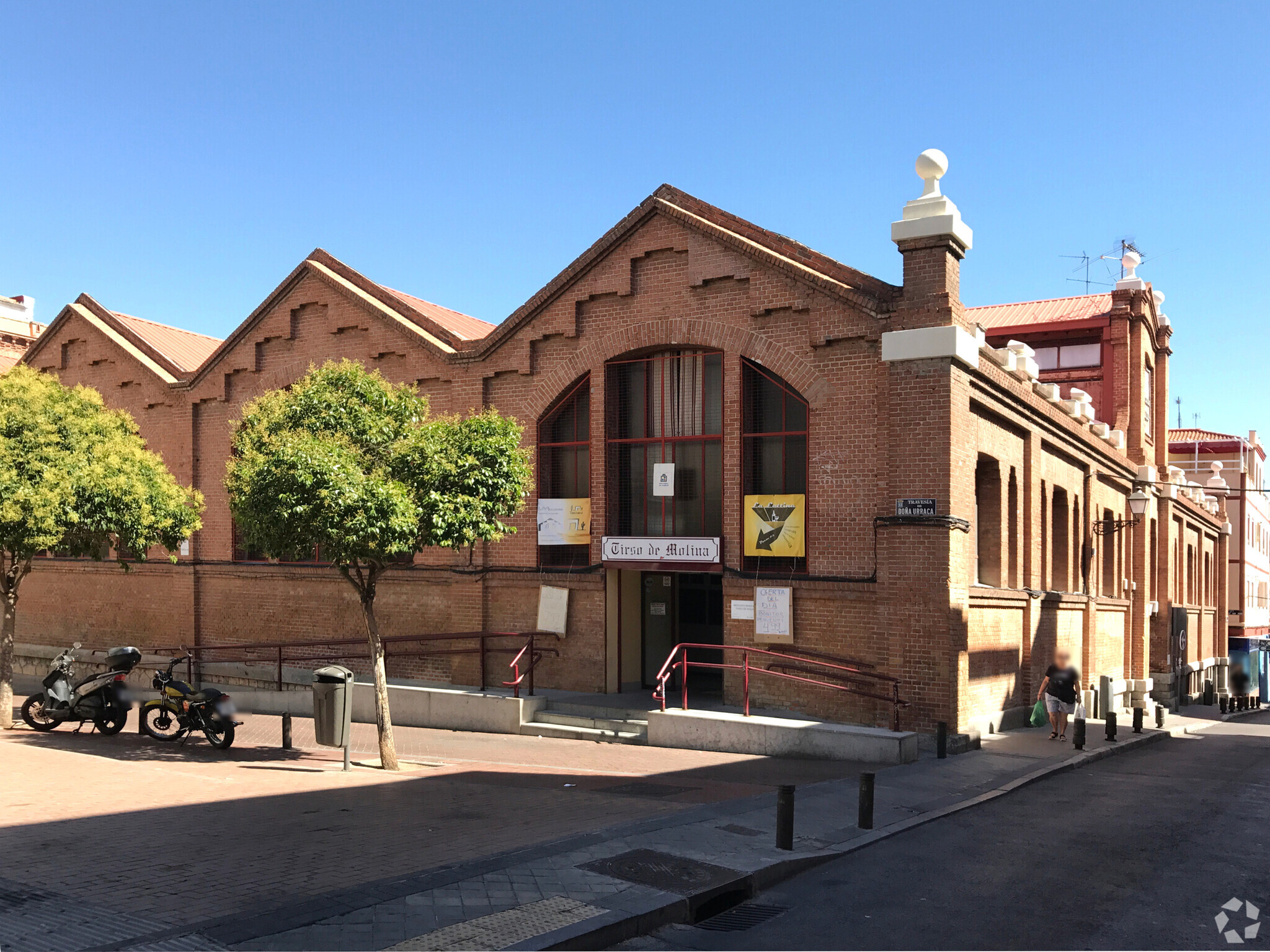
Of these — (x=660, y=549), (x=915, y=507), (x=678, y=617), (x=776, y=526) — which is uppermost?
(x=915, y=507)

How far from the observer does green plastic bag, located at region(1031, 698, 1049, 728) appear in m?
18.5

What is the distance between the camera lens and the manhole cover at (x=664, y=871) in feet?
26.2

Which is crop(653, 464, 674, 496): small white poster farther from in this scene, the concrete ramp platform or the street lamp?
the street lamp

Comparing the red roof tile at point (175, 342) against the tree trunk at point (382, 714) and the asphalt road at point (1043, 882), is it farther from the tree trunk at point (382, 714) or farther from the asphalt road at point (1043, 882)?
the asphalt road at point (1043, 882)

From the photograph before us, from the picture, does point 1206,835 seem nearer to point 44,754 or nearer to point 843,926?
point 843,926

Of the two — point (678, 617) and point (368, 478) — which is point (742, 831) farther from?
point (678, 617)

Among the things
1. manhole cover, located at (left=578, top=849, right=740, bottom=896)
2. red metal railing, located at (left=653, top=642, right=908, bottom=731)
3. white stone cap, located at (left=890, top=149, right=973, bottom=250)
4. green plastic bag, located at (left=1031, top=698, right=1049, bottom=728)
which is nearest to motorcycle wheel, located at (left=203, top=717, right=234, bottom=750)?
red metal railing, located at (left=653, top=642, right=908, bottom=731)

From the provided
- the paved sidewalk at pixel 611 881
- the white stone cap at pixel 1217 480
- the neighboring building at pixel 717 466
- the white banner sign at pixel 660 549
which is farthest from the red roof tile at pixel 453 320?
the white stone cap at pixel 1217 480

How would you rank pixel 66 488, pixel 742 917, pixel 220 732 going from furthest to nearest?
pixel 66 488 → pixel 220 732 → pixel 742 917

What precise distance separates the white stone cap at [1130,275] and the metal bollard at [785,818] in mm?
24810

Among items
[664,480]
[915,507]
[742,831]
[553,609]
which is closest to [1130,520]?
[915,507]

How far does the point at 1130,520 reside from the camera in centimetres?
2888

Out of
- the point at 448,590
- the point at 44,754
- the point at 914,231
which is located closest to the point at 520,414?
the point at 448,590

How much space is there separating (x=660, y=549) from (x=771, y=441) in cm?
256
